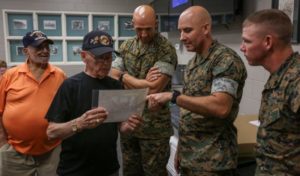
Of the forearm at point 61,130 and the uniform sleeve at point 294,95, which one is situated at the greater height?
the uniform sleeve at point 294,95

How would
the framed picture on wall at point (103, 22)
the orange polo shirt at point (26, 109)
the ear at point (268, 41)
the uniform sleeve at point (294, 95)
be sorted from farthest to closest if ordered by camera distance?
the framed picture on wall at point (103, 22), the orange polo shirt at point (26, 109), the ear at point (268, 41), the uniform sleeve at point (294, 95)

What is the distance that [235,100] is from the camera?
1.49 m

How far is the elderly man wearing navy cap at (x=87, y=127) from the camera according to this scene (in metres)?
1.40

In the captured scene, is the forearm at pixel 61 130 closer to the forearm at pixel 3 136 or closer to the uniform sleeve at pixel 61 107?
the uniform sleeve at pixel 61 107

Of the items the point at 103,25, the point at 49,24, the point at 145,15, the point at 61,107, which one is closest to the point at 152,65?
the point at 145,15

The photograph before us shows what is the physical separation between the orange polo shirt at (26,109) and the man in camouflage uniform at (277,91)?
152 cm

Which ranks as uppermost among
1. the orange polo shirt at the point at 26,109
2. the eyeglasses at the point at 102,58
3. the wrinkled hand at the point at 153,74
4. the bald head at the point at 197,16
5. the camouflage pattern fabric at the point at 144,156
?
the bald head at the point at 197,16

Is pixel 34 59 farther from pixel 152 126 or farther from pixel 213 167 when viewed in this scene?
pixel 213 167

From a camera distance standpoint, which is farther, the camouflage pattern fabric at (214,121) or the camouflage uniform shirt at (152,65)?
the camouflage uniform shirt at (152,65)

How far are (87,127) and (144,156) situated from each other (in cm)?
80

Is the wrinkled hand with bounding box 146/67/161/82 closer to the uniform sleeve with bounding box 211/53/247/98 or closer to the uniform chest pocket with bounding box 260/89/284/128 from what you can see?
the uniform sleeve with bounding box 211/53/247/98

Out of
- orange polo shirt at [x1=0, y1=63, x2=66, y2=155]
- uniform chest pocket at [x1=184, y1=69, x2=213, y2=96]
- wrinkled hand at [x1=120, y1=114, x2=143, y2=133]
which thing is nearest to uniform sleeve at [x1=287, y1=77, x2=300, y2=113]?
uniform chest pocket at [x1=184, y1=69, x2=213, y2=96]

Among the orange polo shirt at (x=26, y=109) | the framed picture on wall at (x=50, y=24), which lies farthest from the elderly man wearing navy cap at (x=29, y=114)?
the framed picture on wall at (x=50, y=24)

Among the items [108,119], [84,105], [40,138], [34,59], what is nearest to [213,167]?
[108,119]
